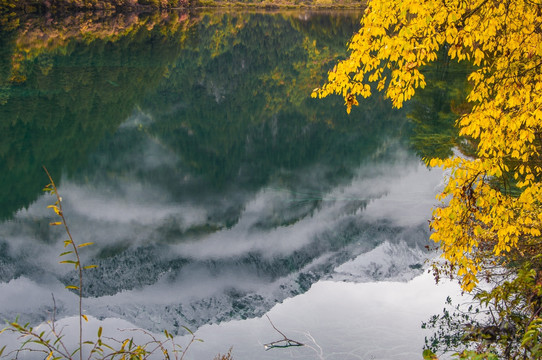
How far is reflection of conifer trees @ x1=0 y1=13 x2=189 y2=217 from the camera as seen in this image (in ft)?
81.4

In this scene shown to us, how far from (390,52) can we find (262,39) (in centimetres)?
8411

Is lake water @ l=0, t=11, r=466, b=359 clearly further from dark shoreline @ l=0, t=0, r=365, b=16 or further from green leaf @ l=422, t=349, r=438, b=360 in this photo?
dark shoreline @ l=0, t=0, r=365, b=16

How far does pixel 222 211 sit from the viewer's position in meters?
20.8

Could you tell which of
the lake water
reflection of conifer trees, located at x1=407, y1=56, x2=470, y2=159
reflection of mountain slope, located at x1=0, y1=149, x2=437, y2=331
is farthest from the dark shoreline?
reflection of mountain slope, located at x1=0, y1=149, x2=437, y2=331

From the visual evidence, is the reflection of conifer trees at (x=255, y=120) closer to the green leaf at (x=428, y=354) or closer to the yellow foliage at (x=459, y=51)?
the yellow foliage at (x=459, y=51)

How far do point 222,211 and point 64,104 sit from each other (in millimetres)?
20425

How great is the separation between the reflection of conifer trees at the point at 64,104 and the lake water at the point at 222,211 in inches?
6.4

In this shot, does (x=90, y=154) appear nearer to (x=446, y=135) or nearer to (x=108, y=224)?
(x=108, y=224)

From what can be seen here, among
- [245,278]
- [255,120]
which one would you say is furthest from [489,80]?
[255,120]

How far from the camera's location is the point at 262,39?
8881 cm

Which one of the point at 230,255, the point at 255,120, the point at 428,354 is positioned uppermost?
the point at 428,354

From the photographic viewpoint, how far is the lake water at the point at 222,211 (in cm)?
1238

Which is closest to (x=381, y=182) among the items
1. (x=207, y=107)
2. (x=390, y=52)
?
(x=390, y=52)

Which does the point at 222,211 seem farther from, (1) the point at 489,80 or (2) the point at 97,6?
(2) the point at 97,6
